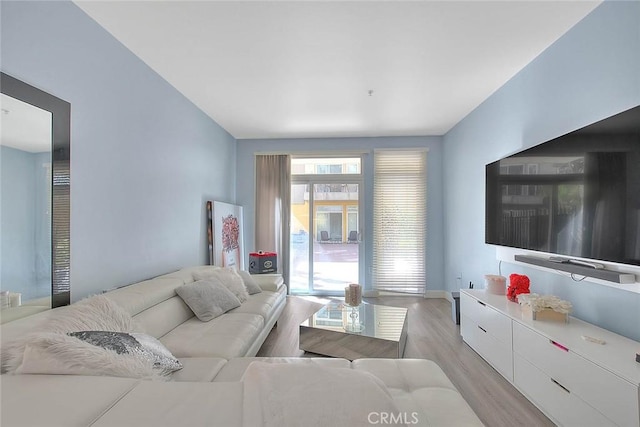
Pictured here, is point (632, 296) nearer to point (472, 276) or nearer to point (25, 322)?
point (472, 276)

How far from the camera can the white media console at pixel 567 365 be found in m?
1.32

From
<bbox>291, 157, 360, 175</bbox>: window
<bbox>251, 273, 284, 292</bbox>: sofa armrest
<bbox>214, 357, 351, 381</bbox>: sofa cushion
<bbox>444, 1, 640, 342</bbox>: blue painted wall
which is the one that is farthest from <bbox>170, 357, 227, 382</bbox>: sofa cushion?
<bbox>291, 157, 360, 175</bbox>: window

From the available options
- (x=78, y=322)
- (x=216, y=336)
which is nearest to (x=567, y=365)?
(x=216, y=336)

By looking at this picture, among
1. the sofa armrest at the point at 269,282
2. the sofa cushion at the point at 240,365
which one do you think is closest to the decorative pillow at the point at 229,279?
the sofa armrest at the point at 269,282

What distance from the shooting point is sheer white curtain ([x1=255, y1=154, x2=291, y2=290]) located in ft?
15.6

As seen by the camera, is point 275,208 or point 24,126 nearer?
point 24,126

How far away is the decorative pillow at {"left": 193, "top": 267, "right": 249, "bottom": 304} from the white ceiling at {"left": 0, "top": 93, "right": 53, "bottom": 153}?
1504 mm

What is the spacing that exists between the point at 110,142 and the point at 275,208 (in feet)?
9.29

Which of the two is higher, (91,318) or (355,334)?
(91,318)

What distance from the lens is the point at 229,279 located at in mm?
2824

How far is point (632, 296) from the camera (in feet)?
5.36

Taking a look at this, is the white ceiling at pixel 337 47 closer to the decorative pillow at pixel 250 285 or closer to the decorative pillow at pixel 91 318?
the decorative pillow at pixel 91 318

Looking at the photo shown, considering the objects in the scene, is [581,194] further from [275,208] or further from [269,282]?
[275,208]

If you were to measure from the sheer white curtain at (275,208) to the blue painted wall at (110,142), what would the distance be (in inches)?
65.0
